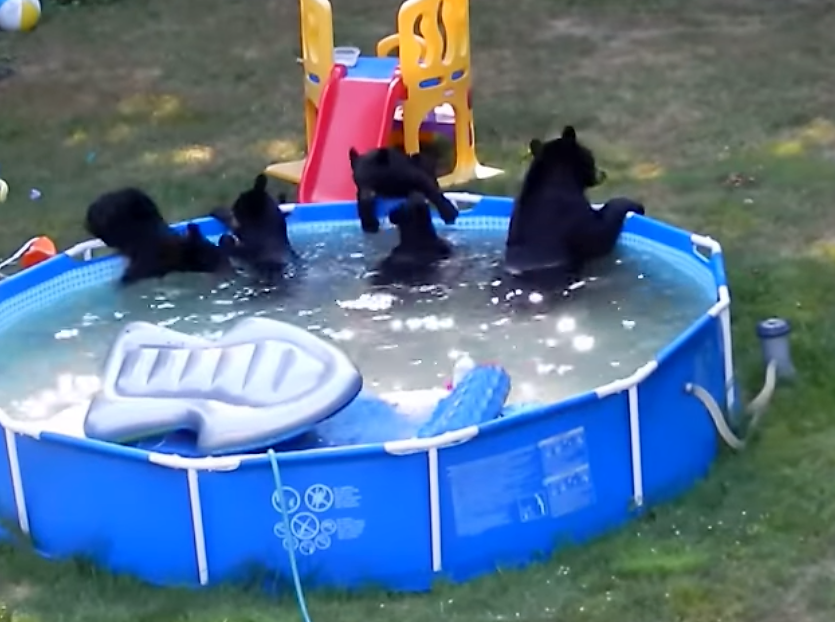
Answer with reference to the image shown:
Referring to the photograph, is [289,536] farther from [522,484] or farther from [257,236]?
[257,236]

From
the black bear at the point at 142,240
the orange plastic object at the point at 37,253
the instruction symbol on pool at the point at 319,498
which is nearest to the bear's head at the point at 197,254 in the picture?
the black bear at the point at 142,240

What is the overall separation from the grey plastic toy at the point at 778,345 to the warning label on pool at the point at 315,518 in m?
1.58

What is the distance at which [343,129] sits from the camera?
6.53m

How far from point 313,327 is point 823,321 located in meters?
1.63

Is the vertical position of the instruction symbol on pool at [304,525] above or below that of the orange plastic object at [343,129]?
below

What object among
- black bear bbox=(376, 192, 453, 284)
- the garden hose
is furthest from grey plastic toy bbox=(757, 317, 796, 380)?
black bear bbox=(376, 192, 453, 284)

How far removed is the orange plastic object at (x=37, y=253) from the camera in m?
5.69

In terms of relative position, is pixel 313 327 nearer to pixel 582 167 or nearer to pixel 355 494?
pixel 582 167

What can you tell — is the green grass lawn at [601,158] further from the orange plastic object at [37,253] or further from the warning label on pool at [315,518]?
the orange plastic object at [37,253]

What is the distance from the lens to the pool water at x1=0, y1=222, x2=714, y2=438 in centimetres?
441

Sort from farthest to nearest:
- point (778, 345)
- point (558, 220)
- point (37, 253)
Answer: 1. point (37, 253)
2. point (558, 220)
3. point (778, 345)

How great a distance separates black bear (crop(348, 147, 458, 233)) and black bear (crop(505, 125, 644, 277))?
408mm

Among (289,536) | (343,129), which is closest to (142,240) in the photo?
(343,129)

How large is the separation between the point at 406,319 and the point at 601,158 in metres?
2.38
